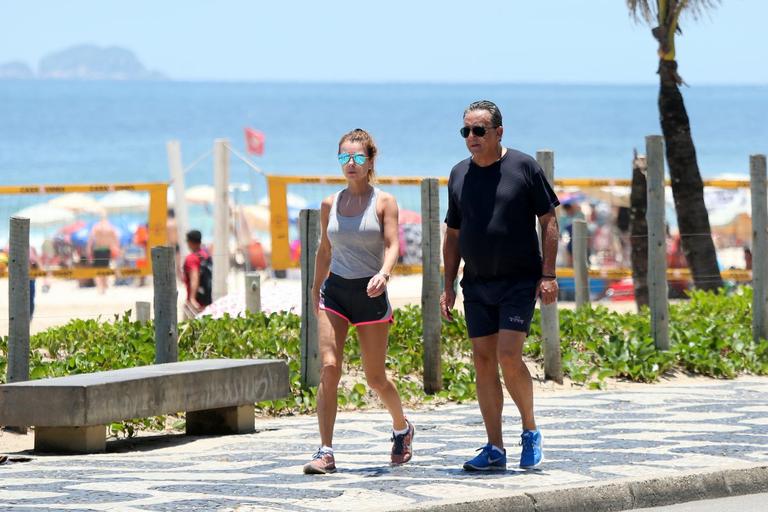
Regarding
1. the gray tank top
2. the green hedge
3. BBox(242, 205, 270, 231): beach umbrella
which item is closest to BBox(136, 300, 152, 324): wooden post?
the green hedge

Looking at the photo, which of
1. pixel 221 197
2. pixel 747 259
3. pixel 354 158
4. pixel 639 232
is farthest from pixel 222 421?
pixel 221 197

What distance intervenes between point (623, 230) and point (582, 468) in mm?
11967

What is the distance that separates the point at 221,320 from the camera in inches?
531

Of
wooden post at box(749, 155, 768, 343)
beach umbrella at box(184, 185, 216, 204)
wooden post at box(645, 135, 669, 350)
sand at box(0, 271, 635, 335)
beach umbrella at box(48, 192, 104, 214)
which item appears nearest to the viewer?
wooden post at box(645, 135, 669, 350)

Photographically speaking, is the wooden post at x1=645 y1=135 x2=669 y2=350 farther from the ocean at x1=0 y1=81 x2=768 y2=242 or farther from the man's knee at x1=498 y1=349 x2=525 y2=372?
the ocean at x1=0 y1=81 x2=768 y2=242

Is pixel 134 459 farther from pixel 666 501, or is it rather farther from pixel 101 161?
pixel 101 161

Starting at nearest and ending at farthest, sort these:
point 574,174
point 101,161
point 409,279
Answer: point 409,279 < point 574,174 < point 101,161

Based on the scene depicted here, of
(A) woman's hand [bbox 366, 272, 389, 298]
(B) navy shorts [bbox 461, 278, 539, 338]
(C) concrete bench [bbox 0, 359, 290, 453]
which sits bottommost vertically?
(C) concrete bench [bbox 0, 359, 290, 453]

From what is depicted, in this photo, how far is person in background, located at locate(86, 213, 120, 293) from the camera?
63.8 ft

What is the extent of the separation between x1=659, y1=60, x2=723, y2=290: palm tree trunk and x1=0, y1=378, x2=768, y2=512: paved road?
6136 millimetres

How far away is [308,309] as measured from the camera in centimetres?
1194

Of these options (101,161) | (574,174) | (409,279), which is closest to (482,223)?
(409,279)

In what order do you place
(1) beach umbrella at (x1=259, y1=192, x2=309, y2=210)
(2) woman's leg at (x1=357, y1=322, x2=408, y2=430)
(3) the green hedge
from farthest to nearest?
(1) beach umbrella at (x1=259, y1=192, x2=309, y2=210) → (3) the green hedge → (2) woman's leg at (x1=357, y1=322, x2=408, y2=430)

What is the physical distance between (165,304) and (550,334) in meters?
3.32
